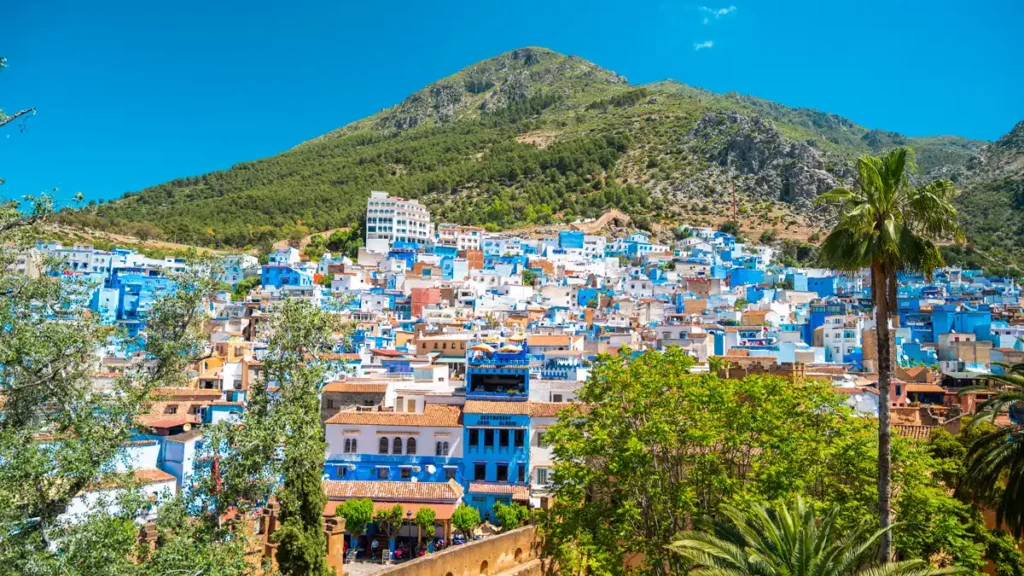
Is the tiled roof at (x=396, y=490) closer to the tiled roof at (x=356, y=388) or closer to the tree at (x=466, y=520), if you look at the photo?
the tree at (x=466, y=520)

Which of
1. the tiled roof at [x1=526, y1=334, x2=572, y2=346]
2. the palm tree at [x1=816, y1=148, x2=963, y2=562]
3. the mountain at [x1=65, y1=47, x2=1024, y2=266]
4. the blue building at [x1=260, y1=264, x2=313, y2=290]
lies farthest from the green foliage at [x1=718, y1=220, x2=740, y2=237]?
the palm tree at [x1=816, y1=148, x2=963, y2=562]

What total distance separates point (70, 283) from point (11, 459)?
140 inches

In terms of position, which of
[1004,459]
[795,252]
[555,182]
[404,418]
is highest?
[555,182]

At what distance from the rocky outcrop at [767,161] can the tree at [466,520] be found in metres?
114

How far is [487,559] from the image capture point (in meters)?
21.5

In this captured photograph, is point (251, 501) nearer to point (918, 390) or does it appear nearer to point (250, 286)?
point (918, 390)

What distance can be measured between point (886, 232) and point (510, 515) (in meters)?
19.9

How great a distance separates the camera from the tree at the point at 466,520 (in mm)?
27406

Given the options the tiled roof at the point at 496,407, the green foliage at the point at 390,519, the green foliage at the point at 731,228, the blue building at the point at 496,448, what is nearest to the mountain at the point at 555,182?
the green foliage at the point at 731,228

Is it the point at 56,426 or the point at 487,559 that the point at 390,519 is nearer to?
the point at 487,559

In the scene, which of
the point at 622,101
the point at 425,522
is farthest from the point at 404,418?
the point at 622,101

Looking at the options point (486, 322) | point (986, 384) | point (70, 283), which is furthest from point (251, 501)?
point (486, 322)

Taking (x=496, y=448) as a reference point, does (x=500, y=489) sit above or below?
below

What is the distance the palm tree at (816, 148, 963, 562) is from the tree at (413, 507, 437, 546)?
18.5 metres
